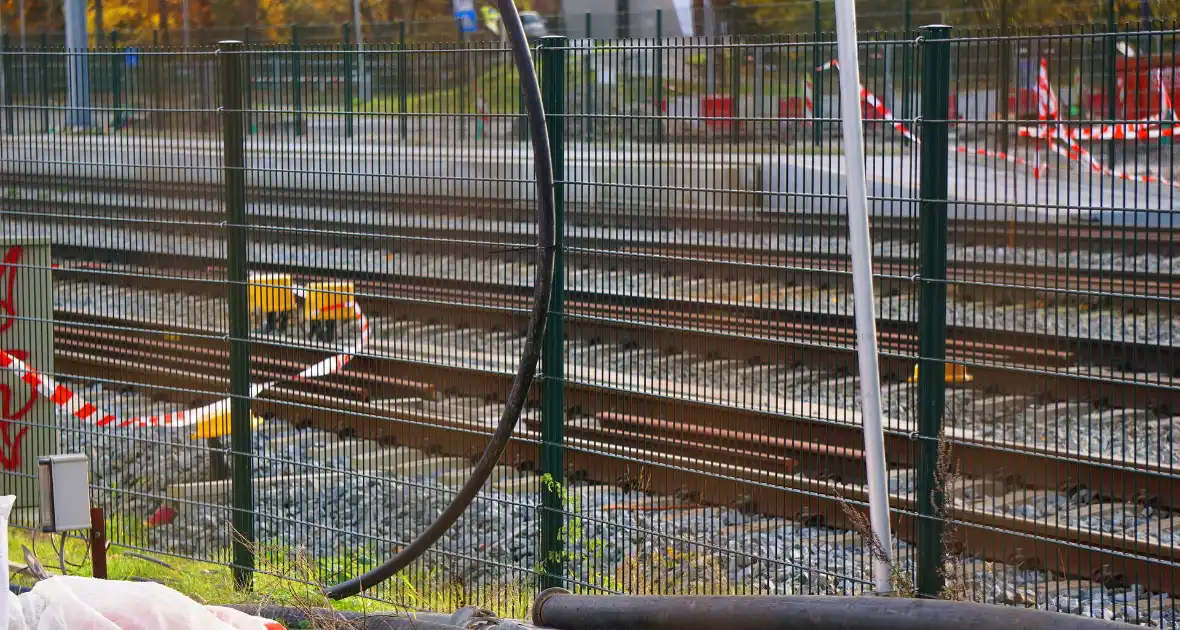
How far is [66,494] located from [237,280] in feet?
4.57

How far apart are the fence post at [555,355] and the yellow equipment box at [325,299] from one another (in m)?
1.14

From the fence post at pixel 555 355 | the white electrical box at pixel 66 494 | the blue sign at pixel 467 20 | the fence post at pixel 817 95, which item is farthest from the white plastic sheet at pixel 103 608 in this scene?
the blue sign at pixel 467 20

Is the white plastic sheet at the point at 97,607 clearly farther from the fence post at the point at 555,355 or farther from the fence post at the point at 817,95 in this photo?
the fence post at the point at 817,95

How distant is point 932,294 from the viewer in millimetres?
5121

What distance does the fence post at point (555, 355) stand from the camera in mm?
6020

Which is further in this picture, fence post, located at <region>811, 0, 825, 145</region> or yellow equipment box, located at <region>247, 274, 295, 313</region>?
yellow equipment box, located at <region>247, 274, 295, 313</region>

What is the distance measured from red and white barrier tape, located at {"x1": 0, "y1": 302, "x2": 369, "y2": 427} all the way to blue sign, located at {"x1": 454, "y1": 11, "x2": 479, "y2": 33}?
19629 millimetres

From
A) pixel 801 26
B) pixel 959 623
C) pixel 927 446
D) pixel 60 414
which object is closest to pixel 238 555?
pixel 60 414

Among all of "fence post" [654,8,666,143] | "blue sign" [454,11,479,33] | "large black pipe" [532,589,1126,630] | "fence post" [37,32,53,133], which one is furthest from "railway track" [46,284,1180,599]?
"blue sign" [454,11,479,33]

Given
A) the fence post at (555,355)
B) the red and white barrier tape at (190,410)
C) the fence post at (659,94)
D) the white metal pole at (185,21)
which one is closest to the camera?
the fence post at (659,94)

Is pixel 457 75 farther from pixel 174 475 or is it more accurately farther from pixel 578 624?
pixel 174 475

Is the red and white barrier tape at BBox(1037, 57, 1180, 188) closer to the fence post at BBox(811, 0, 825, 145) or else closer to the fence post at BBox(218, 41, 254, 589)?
the fence post at BBox(811, 0, 825, 145)

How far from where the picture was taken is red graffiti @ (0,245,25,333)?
8078 mm

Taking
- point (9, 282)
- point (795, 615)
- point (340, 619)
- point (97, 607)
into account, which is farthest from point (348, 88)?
point (795, 615)
